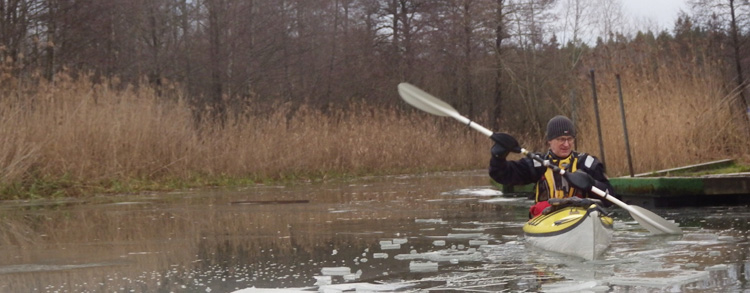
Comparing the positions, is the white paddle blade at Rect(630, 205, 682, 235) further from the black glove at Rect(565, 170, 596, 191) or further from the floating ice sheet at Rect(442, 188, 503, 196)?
the floating ice sheet at Rect(442, 188, 503, 196)

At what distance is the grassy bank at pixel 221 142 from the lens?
1410 cm

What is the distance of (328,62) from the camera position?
43031 millimetres

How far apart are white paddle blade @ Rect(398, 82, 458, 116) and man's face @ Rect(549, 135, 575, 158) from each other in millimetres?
1149

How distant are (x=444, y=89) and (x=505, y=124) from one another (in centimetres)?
267

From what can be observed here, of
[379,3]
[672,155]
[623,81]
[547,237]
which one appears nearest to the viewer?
[547,237]

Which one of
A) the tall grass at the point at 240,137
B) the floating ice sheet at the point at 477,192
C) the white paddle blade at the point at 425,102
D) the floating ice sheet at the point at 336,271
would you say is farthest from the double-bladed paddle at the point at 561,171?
the floating ice sheet at the point at 477,192

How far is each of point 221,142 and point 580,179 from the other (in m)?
13.3

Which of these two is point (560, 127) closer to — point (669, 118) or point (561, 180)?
point (561, 180)

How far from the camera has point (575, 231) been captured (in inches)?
283

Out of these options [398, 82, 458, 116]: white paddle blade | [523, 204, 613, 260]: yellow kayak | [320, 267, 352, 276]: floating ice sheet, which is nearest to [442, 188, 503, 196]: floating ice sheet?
[398, 82, 458, 116]: white paddle blade

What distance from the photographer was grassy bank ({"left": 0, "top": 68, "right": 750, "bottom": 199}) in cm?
1410

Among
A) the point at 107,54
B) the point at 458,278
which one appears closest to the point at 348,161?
the point at 107,54

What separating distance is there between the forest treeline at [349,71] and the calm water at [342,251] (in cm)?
275

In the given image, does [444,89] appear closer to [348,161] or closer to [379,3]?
[379,3]
